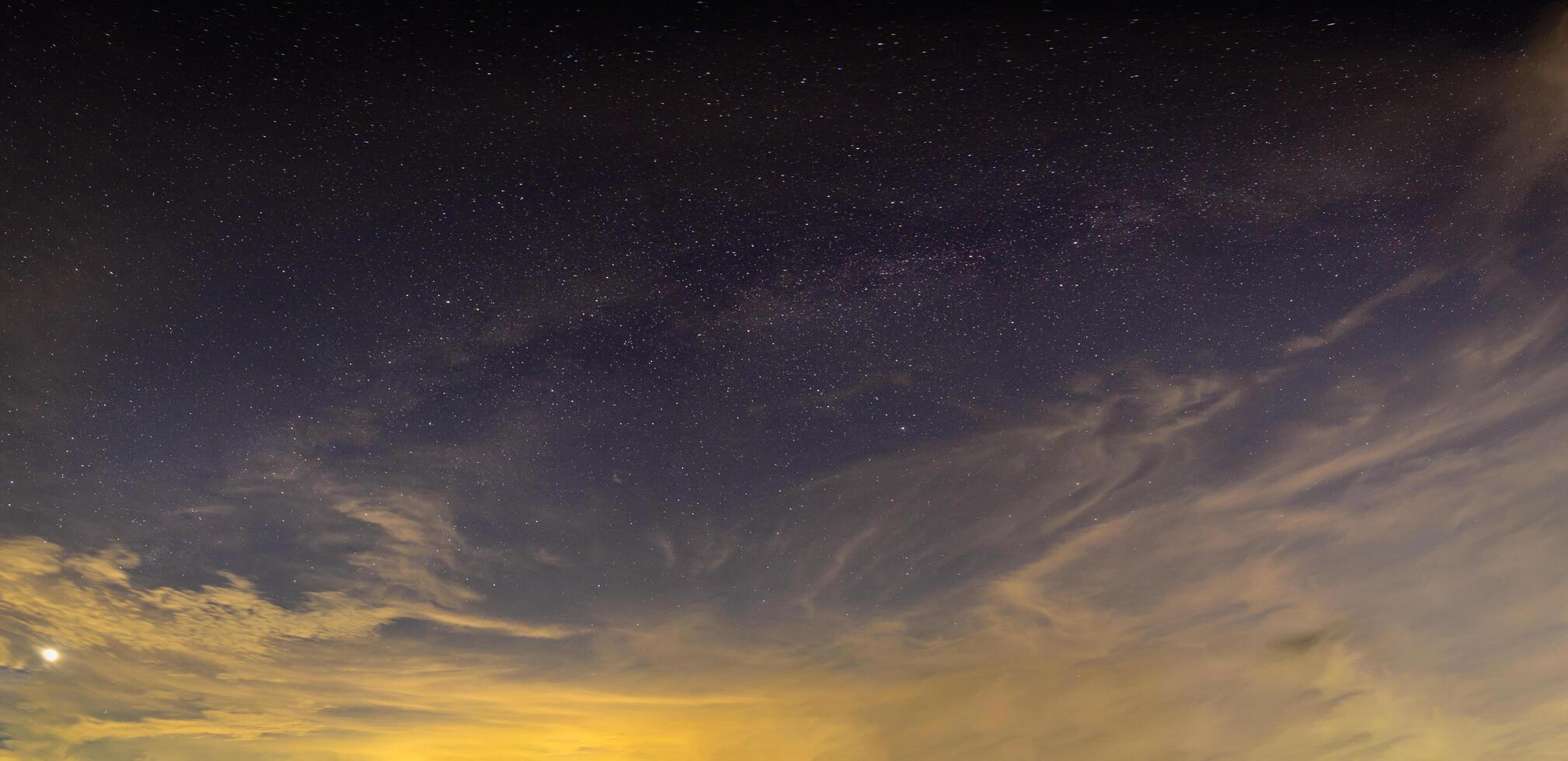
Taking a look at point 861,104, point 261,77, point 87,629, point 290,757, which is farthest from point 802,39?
point 290,757

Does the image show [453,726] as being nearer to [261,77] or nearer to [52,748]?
[52,748]

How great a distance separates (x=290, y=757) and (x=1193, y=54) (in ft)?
90.2

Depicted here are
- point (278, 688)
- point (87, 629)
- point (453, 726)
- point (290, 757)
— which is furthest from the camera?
point (290, 757)

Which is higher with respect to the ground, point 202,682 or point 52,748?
point 202,682

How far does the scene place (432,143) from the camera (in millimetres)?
6207

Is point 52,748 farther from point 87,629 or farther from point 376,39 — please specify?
point 376,39

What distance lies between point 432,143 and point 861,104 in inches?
135

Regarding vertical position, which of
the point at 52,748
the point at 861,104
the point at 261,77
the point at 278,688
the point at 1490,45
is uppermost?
the point at 1490,45

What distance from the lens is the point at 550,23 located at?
5148mm

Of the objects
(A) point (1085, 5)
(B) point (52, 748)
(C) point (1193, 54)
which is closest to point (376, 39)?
(A) point (1085, 5)

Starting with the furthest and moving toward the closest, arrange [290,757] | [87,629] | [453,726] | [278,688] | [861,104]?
[290,757] → [453,726] → [278,688] → [87,629] → [861,104]

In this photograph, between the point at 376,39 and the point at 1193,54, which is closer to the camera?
the point at 376,39

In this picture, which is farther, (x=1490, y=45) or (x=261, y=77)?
(x=1490, y=45)

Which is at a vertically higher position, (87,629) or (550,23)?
(550,23)
